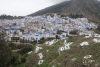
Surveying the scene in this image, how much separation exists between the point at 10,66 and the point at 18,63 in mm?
939

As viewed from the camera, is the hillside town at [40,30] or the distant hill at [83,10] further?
the distant hill at [83,10]

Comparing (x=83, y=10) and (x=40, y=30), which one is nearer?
(x=40, y=30)

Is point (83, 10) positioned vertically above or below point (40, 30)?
above

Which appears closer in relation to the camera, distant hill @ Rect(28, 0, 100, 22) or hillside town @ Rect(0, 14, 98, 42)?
hillside town @ Rect(0, 14, 98, 42)

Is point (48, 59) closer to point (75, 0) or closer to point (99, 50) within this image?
point (99, 50)

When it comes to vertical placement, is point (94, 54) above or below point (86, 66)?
above

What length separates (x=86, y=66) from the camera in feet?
21.0

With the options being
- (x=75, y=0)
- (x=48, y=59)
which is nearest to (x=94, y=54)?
(x=48, y=59)

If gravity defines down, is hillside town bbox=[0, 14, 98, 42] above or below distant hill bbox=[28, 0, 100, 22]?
below

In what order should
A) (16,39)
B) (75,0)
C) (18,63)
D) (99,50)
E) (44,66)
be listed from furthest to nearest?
(75,0) → (16,39) → (18,63) → (44,66) → (99,50)

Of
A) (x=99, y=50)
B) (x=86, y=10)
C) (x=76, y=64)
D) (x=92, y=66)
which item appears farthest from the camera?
(x=86, y=10)

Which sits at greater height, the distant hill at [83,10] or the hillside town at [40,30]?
the distant hill at [83,10]

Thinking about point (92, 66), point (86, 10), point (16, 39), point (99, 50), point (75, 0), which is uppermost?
point (75, 0)

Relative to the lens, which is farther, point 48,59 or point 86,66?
point 48,59
